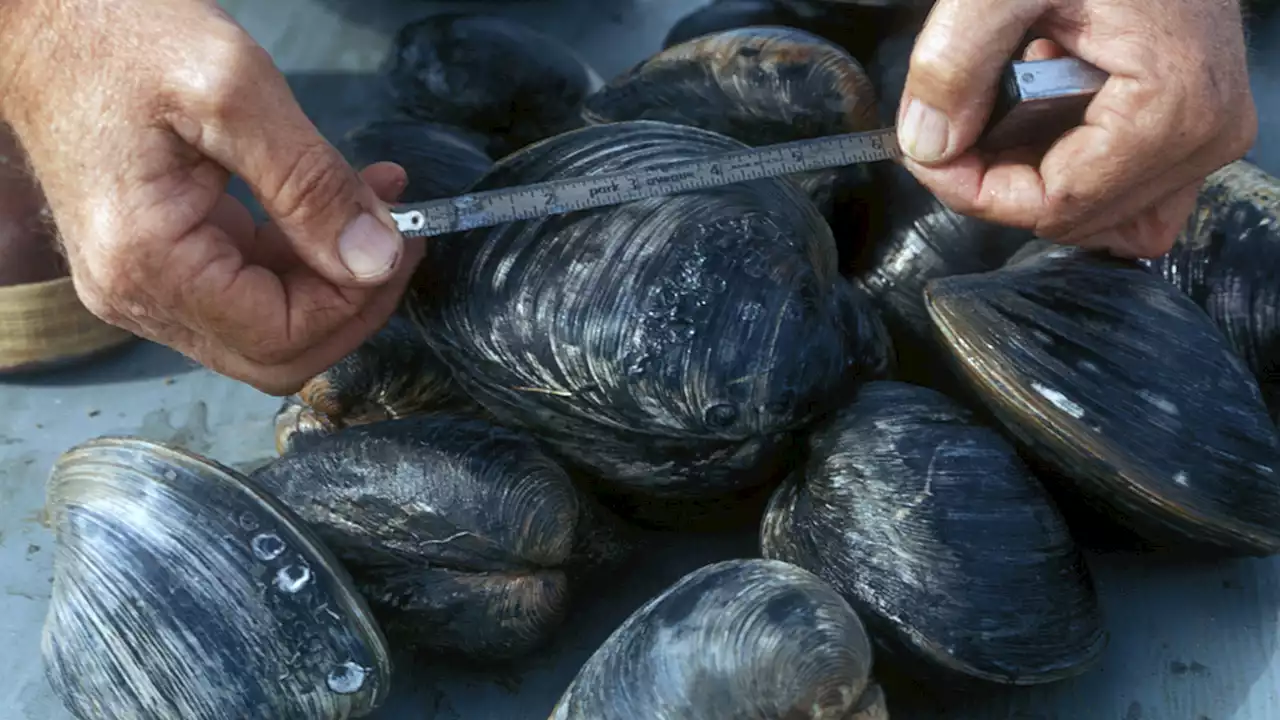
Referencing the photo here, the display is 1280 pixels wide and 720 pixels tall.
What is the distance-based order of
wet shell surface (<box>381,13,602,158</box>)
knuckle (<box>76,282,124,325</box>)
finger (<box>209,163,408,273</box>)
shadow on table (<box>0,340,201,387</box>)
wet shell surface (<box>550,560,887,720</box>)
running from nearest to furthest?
wet shell surface (<box>550,560,887,720</box>), knuckle (<box>76,282,124,325</box>), finger (<box>209,163,408,273</box>), shadow on table (<box>0,340,201,387</box>), wet shell surface (<box>381,13,602,158</box>)

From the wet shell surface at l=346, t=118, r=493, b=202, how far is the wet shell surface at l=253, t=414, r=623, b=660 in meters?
0.53

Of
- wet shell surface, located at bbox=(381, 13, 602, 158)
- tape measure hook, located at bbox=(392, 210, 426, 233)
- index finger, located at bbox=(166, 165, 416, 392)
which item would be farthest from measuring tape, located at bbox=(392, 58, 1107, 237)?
wet shell surface, located at bbox=(381, 13, 602, 158)

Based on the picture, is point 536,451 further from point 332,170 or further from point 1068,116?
point 1068,116

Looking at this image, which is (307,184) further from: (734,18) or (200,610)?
(734,18)

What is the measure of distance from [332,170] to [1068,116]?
0.94 metres

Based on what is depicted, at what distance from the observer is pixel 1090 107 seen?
127cm

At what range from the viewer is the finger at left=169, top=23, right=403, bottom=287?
1.16 metres

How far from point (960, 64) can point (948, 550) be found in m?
0.60

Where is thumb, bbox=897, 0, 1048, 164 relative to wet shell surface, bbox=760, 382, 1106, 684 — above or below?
above

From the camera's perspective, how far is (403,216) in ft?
4.51

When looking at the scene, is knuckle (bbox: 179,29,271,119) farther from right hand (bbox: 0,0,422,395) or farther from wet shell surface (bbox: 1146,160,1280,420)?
wet shell surface (bbox: 1146,160,1280,420)

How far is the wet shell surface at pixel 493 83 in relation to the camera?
2211mm

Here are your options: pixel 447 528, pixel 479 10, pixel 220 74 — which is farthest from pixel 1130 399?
pixel 479 10

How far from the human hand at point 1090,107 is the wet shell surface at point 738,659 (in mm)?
590
